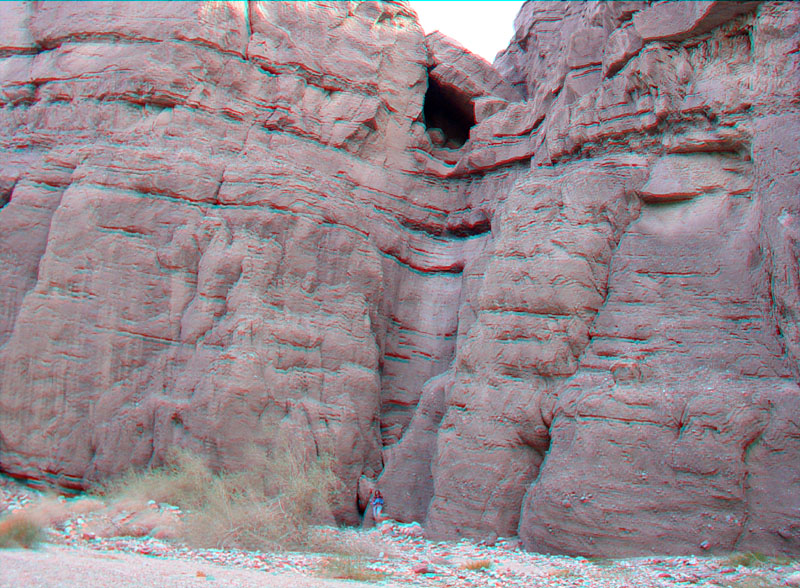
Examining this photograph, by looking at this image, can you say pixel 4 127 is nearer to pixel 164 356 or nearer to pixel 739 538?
pixel 164 356

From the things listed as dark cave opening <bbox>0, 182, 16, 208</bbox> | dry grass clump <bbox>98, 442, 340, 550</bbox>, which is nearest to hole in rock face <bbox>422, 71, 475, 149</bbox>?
dry grass clump <bbox>98, 442, 340, 550</bbox>

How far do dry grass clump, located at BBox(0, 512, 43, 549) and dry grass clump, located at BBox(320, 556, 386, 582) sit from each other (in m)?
3.92

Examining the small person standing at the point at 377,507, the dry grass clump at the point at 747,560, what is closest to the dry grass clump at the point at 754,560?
the dry grass clump at the point at 747,560

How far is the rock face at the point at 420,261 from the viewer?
→ 920 cm

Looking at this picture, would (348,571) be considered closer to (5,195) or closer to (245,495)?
(245,495)

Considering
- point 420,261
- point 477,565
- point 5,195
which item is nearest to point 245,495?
point 477,565

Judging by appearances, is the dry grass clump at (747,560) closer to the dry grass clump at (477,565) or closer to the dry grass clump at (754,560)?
the dry grass clump at (754,560)

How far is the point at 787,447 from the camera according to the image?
8.44 meters

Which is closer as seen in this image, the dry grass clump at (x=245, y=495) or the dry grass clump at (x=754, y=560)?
the dry grass clump at (x=754, y=560)

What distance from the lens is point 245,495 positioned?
35.1 feet

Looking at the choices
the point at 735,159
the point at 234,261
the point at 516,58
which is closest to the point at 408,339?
the point at 234,261

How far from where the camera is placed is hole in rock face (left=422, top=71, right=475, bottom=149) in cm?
1647

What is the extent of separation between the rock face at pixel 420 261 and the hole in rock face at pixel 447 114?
310 mm

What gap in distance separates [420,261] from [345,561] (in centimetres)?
788
